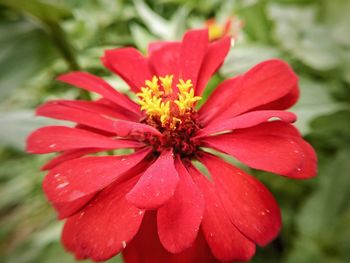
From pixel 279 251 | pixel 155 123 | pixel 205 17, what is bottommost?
pixel 279 251

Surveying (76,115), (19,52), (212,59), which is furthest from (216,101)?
(19,52)

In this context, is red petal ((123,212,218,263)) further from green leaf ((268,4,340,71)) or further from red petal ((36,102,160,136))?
green leaf ((268,4,340,71))

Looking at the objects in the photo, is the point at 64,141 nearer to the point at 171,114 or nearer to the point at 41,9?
the point at 171,114

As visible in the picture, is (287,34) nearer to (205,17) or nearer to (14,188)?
(205,17)

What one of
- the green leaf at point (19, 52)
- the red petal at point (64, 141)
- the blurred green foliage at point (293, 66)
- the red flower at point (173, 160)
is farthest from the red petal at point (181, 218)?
the green leaf at point (19, 52)

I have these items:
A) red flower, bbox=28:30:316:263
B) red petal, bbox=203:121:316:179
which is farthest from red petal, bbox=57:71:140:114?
red petal, bbox=203:121:316:179

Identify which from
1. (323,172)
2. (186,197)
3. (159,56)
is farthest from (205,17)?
(186,197)
